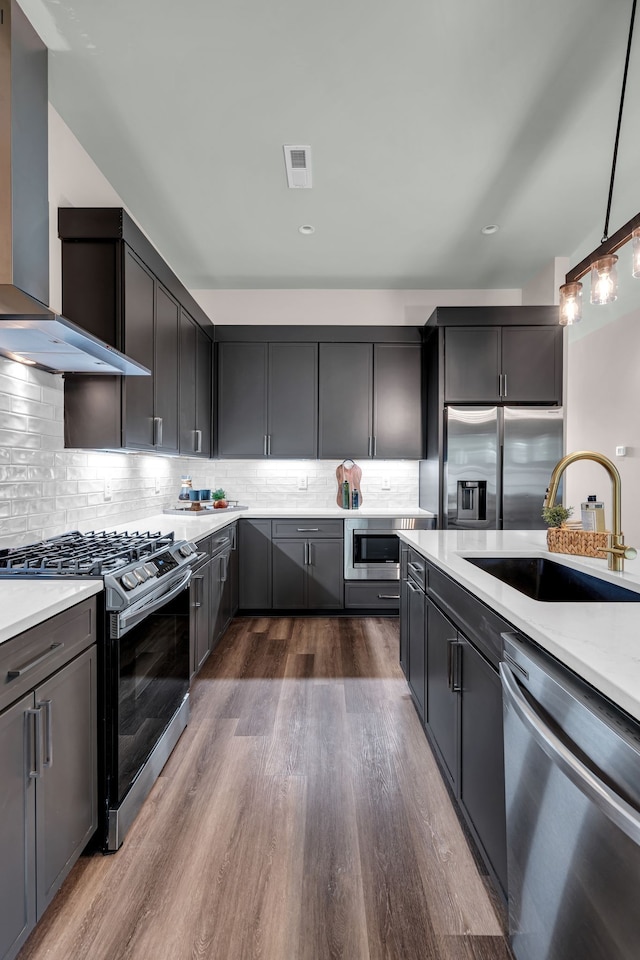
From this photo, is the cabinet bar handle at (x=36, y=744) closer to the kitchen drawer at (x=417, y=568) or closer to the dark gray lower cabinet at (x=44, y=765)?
the dark gray lower cabinet at (x=44, y=765)

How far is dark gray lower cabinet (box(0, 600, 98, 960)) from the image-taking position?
43.5 inches

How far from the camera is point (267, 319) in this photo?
4.57 meters

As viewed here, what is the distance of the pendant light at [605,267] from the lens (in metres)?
1.56

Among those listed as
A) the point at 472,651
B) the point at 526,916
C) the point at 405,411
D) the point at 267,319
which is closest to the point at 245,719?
the point at 472,651

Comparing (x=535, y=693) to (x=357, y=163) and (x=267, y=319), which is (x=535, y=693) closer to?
(x=357, y=163)

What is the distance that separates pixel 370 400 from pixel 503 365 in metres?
1.16

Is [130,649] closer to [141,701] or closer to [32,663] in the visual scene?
[141,701]

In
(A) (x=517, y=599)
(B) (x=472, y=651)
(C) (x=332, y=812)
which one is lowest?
(C) (x=332, y=812)

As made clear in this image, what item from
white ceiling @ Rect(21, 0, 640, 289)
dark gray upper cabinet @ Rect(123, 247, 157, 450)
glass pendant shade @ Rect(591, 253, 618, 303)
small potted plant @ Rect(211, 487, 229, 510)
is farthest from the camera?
small potted plant @ Rect(211, 487, 229, 510)

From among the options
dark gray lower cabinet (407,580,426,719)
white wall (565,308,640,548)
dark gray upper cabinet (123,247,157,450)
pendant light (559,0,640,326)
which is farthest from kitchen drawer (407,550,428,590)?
white wall (565,308,640,548)

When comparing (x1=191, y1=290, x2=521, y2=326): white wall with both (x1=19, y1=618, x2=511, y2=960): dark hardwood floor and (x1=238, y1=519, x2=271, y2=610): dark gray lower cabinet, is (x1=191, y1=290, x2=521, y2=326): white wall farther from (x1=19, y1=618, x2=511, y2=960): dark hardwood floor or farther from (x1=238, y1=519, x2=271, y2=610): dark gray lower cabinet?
(x1=19, y1=618, x2=511, y2=960): dark hardwood floor

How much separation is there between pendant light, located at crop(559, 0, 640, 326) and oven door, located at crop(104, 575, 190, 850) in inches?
81.9

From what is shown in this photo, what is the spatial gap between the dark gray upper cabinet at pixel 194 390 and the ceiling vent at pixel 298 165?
1185 millimetres

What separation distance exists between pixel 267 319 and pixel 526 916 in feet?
14.6
